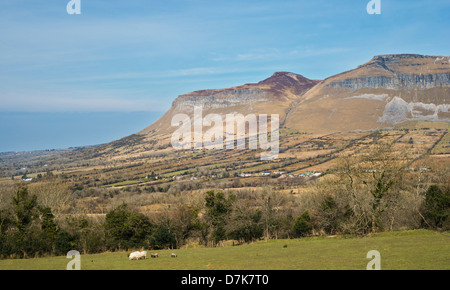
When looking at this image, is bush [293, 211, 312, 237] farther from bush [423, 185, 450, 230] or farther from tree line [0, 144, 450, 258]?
bush [423, 185, 450, 230]

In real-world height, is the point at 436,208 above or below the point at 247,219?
above

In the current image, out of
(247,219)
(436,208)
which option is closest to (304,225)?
(247,219)

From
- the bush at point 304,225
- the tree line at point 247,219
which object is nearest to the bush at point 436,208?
the tree line at point 247,219

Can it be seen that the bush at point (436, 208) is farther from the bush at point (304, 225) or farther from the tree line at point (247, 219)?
the bush at point (304, 225)

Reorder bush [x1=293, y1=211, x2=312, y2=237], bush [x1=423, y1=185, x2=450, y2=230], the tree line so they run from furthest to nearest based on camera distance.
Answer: bush [x1=293, y1=211, x2=312, y2=237]
the tree line
bush [x1=423, y1=185, x2=450, y2=230]

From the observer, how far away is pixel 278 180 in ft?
371

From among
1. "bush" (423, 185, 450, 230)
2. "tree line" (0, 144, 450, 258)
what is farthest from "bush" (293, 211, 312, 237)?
"bush" (423, 185, 450, 230)

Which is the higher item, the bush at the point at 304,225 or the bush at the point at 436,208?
the bush at the point at 436,208

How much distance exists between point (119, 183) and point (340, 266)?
418 feet

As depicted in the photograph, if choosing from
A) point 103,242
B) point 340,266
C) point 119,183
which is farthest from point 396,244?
point 119,183

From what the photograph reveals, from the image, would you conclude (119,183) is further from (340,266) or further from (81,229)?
(340,266)

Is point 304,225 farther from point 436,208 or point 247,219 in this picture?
point 436,208

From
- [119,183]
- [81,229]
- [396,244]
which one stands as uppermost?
[396,244]

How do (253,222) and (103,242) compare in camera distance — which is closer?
(103,242)
